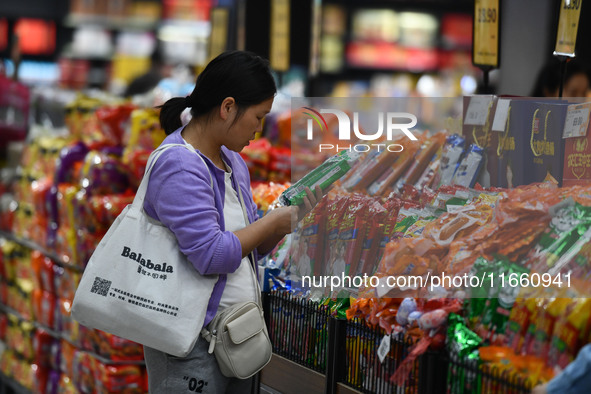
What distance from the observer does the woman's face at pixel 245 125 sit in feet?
7.54

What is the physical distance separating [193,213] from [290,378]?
0.77 metres

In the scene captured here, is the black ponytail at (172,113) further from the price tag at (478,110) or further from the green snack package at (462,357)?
the green snack package at (462,357)

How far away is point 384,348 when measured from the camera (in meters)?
2.19

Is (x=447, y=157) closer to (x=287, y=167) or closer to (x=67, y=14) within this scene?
(x=287, y=167)

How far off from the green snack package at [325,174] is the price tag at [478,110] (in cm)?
37

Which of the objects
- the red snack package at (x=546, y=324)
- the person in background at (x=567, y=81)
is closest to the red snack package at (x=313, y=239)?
the red snack package at (x=546, y=324)

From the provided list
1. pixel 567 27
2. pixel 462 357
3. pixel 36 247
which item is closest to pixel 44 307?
pixel 36 247

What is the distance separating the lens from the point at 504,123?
2.31 metres

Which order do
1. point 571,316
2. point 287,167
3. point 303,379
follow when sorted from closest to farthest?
point 571,316 → point 303,379 → point 287,167

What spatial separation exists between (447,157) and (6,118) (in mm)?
5083

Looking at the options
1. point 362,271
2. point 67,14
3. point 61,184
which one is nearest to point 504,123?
point 362,271

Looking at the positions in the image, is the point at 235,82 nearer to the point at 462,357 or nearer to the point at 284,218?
the point at 284,218

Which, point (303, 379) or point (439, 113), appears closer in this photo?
point (439, 113)

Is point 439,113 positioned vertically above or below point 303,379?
above
